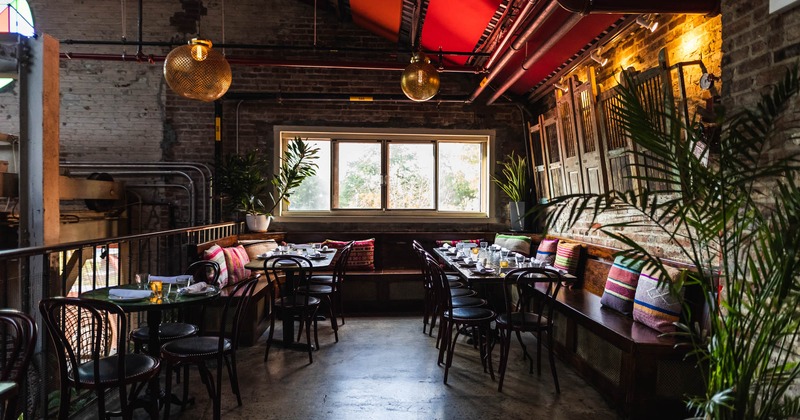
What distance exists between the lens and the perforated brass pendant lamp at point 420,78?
4367mm

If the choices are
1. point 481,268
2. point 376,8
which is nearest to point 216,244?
point 481,268

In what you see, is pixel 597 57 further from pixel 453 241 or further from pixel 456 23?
pixel 453 241

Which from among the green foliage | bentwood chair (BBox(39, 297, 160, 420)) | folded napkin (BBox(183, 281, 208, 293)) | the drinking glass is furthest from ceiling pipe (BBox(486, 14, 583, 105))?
bentwood chair (BBox(39, 297, 160, 420))

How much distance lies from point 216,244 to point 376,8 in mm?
3622

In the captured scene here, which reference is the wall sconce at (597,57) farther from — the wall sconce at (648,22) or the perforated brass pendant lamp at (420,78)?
the perforated brass pendant lamp at (420,78)

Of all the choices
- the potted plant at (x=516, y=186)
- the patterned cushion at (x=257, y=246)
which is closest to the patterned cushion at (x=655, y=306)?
the potted plant at (x=516, y=186)

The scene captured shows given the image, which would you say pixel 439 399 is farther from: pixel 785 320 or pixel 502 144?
pixel 502 144

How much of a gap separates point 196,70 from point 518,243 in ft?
14.8

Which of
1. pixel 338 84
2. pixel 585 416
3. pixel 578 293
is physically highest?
pixel 338 84

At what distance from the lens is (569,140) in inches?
218

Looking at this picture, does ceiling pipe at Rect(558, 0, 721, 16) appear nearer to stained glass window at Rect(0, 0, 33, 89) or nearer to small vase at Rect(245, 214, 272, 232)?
small vase at Rect(245, 214, 272, 232)

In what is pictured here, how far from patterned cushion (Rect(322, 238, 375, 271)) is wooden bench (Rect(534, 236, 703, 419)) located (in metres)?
3.09

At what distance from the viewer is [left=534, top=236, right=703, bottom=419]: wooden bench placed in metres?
3.04

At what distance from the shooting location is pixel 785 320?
1809 mm
